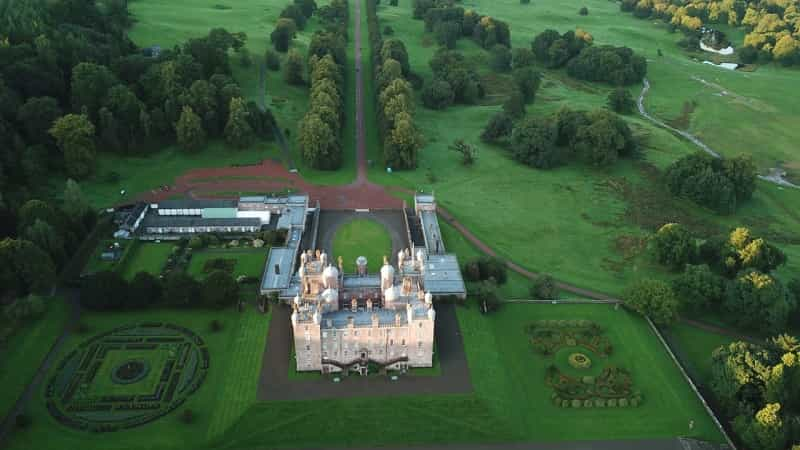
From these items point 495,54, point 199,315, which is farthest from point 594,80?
point 199,315

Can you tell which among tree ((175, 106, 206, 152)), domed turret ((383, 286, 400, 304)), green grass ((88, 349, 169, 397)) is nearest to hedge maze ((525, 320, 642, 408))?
domed turret ((383, 286, 400, 304))

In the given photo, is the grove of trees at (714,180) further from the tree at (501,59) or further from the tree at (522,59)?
the tree at (501,59)

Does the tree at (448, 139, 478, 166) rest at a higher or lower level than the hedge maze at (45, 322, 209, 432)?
higher

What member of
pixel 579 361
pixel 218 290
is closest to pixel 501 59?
pixel 579 361

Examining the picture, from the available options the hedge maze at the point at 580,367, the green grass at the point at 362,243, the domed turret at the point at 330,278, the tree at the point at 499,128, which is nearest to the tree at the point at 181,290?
the domed turret at the point at 330,278

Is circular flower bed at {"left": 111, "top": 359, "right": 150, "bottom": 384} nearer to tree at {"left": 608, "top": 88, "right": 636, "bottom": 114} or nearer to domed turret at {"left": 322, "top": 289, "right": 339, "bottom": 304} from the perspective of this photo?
domed turret at {"left": 322, "top": 289, "right": 339, "bottom": 304}

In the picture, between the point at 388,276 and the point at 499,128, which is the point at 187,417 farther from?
the point at 499,128

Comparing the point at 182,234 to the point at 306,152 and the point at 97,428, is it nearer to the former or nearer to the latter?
the point at 306,152
